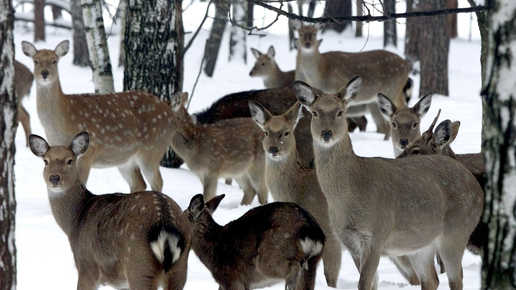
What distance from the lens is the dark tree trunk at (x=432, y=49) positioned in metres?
18.1

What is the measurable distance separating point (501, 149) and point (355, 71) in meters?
12.2

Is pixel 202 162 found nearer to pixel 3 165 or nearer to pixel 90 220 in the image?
pixel 90 220

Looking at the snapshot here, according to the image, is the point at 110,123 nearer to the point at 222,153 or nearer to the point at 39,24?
the point at 222,153

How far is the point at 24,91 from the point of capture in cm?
1484

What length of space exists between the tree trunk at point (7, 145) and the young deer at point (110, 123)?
451cm

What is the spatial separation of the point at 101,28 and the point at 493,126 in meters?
8.84

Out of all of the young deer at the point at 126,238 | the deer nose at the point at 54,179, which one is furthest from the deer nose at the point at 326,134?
the deer nose at the point at 54,179

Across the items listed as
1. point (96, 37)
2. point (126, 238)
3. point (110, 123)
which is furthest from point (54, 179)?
point (96, 37)

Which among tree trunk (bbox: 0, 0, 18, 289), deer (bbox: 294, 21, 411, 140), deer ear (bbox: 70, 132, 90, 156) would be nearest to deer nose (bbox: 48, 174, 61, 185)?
deer ear (bbox: 70, 132, 90, 156)

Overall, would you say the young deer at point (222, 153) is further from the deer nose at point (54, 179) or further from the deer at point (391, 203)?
the deer nose at point (54, 179)

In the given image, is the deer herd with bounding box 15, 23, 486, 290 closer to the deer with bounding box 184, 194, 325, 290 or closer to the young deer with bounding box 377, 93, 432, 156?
the deer with bounding box 184, 194, 325, 290

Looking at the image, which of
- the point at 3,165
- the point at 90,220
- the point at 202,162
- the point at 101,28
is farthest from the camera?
the point at 101,28

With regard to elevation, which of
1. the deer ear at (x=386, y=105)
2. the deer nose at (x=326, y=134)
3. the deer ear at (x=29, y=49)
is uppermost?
the deer ear at (x=29, y=49)

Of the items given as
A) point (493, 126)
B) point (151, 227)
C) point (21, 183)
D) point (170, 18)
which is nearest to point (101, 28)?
point (170, 18)
